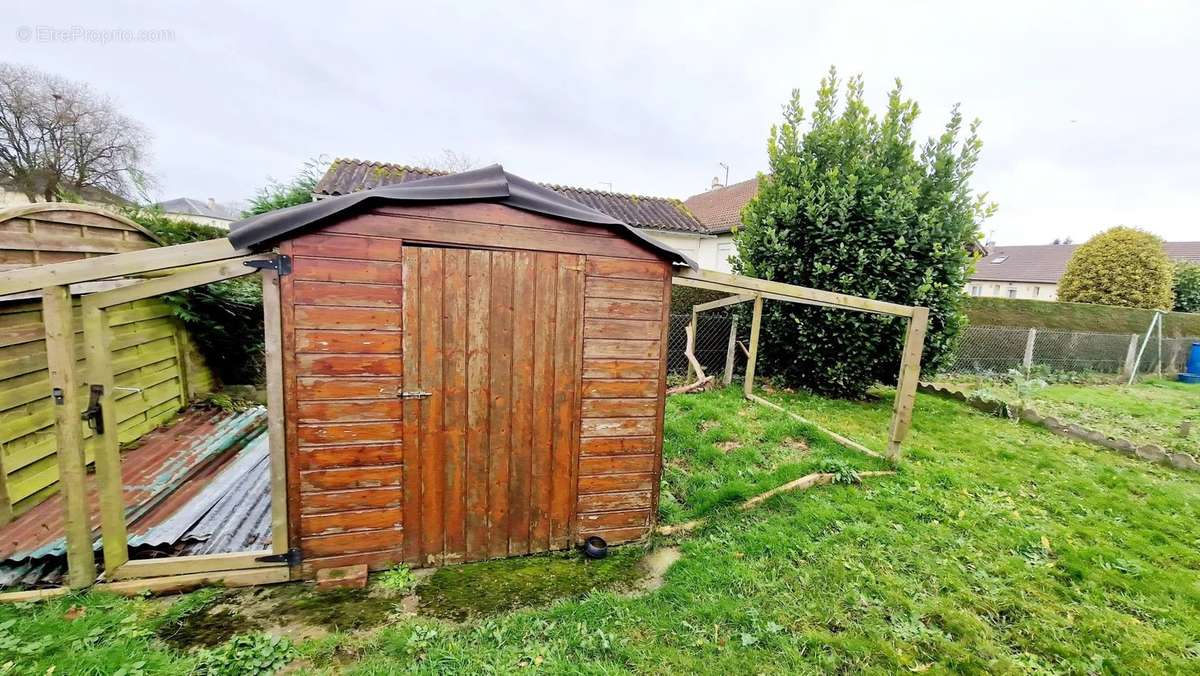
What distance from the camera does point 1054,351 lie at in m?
10.4

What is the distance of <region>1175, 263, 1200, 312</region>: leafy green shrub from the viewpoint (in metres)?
15.2

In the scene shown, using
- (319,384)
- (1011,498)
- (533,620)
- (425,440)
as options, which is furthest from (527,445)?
(1011,498)

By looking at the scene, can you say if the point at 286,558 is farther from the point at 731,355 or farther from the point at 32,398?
the point at 731,355

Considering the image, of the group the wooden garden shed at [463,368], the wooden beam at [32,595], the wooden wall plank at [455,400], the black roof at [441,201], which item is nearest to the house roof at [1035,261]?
the wooden garden shed at [463,368]

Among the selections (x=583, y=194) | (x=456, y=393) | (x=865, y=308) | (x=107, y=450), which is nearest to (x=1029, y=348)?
(x=865, y=308)

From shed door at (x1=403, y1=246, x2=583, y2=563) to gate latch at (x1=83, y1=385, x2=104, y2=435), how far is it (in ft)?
5.13

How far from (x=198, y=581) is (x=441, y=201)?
8.68 ft

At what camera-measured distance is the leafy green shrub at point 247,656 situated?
1.98m

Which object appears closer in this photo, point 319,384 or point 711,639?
point 711,639

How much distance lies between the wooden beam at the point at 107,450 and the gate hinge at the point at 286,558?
70 cm

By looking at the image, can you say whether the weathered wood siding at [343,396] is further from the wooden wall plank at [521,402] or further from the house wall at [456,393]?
the wooden wall plank at [521,402]

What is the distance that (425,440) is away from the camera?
2.77 meters

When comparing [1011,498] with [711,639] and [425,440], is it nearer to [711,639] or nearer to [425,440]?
[711,639]

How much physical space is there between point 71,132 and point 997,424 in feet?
98.7
